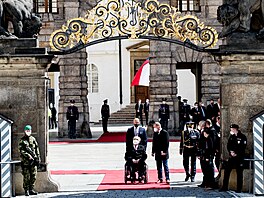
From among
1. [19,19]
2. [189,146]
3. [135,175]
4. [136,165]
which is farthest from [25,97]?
[189,146]

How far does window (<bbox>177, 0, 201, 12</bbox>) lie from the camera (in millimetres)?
32844

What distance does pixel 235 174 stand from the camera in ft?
50.1

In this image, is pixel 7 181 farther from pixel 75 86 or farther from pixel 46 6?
pixel 46 6

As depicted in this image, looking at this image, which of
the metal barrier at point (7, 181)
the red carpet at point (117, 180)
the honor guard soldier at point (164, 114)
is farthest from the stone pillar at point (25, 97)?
the honor guard soldier at point (164, 114)

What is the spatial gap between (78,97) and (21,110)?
54.4 feet

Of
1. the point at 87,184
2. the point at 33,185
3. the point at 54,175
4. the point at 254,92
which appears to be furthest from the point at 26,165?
the point at 254,92

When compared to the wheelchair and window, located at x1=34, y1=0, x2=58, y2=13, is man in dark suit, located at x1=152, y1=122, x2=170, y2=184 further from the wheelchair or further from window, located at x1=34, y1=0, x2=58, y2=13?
window, located at x1=34, y1=0, x2=58, y2=13

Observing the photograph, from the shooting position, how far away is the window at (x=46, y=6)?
3303 centimetres

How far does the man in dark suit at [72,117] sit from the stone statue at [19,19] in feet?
50.1

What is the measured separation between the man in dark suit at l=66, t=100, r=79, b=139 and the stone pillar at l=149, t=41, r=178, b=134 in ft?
11.5

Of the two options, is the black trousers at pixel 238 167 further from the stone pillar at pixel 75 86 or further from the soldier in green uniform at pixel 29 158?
the stone pillar at pixel 75 86

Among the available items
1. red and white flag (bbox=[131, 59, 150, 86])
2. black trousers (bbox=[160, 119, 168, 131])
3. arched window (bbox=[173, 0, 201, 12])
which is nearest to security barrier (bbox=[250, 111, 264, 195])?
Answer: black trousers (bbox=[160, 119, 168, 131])

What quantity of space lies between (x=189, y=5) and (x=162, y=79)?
438 centimetres

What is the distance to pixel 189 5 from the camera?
33344 mm
